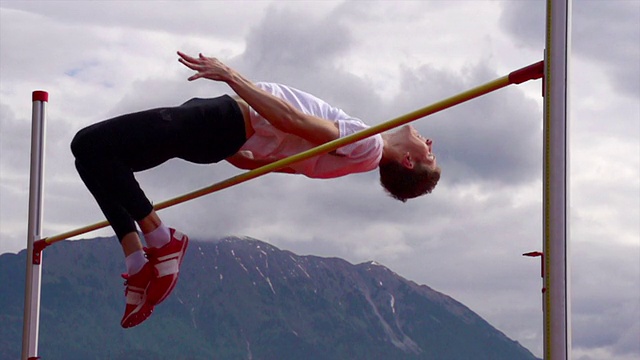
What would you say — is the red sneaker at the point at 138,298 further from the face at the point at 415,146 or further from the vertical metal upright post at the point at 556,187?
the vertical metal upright post at the point at 556,187

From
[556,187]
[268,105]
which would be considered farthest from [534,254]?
[268,105]

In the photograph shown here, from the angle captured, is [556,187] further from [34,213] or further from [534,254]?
[34,213]

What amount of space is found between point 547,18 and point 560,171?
1.43 ft

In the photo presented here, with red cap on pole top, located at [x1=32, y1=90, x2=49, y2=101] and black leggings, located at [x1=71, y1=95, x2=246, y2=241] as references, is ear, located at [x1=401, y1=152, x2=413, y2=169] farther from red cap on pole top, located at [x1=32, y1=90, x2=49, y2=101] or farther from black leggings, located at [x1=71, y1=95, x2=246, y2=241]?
red cap on pole top, located at [x1=32, y1=90, x2=49, y2=101]

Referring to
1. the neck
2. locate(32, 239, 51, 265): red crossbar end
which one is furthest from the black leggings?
locate(32, 239, 51, 265): red crossbar end

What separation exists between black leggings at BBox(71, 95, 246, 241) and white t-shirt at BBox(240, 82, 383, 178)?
8cm

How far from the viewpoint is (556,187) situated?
290cm

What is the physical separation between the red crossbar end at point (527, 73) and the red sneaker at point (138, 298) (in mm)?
1558

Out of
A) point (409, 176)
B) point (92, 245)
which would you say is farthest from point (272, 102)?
point (92, 245)

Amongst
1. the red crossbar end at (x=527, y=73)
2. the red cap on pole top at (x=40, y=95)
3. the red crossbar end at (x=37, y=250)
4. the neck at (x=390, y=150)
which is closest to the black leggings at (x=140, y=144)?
the neck at (x=390, y=150)

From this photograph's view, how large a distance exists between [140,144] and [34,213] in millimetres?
1665

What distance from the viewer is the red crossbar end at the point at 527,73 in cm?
303

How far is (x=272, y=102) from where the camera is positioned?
3.83 meters

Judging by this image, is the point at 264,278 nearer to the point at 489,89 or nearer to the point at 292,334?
the point at 292,334
